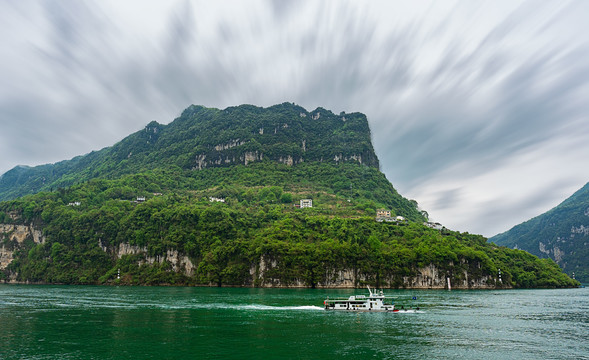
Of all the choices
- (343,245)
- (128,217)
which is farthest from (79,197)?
(343,245)

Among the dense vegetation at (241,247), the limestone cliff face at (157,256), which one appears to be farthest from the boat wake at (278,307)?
the limestone cliff face at (157,256)

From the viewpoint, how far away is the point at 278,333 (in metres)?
41.7

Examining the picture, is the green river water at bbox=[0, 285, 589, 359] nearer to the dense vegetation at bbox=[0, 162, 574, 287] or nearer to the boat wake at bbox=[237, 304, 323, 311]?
the boat wake at bbox=[237, 304, 323, 311]

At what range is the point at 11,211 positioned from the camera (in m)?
151

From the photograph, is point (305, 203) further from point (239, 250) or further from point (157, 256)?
point (157, 256)

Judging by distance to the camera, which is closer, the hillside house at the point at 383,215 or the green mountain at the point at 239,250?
the green mountain at the point at 239,250

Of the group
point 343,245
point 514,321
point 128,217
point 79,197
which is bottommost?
point 514,321

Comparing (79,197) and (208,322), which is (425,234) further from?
(79,197)

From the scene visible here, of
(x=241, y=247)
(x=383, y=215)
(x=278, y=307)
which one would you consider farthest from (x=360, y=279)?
(x=383, y=215)

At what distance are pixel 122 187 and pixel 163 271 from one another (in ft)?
255

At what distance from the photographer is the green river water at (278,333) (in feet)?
111

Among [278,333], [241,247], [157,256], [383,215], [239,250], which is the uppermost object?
[383,215]

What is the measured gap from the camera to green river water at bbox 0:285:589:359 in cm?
3372

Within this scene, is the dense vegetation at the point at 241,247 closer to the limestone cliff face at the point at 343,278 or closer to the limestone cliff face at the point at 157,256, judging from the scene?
the limestone cliff face at the point at 343,278
